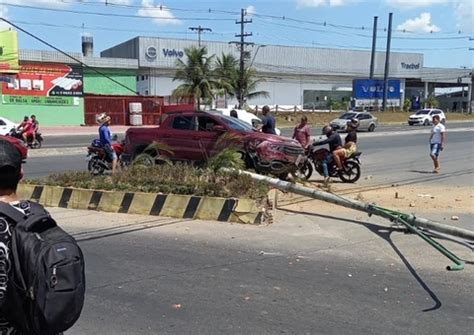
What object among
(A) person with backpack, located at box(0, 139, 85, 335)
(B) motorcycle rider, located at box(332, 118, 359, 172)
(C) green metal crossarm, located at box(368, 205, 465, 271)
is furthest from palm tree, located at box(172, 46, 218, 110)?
(A) person with backpack, located at box(0, 139, 85, 335)

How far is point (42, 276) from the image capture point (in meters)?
1.94

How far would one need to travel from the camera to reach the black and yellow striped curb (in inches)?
331

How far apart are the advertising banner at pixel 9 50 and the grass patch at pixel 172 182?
32.8 metres

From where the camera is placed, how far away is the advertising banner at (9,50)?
39781 mm

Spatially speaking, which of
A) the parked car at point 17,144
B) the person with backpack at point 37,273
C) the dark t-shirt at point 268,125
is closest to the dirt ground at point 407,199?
the dark t-shirt at point 268,125

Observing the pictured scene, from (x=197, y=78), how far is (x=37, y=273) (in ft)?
184

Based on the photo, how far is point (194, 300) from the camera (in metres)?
5.04

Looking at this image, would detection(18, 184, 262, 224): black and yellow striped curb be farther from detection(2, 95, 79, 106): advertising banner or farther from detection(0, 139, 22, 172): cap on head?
detection(2, 95, 79, 106): advertising banner

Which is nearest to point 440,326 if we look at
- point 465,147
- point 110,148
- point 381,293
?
point 381,293

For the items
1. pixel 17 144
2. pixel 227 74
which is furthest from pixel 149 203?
pixel 227 74

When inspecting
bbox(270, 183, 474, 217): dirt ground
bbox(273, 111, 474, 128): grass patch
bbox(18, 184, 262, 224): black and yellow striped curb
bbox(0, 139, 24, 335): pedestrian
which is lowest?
bbox(273, 111, 474, 128): grass patch

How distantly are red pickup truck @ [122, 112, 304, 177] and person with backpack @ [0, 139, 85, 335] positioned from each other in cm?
Result: 1012

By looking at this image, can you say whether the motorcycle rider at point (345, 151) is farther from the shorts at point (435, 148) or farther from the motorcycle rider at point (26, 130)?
the motorcycle rider at point (26, 130)

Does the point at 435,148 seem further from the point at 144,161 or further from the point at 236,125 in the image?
the point at 144,161
